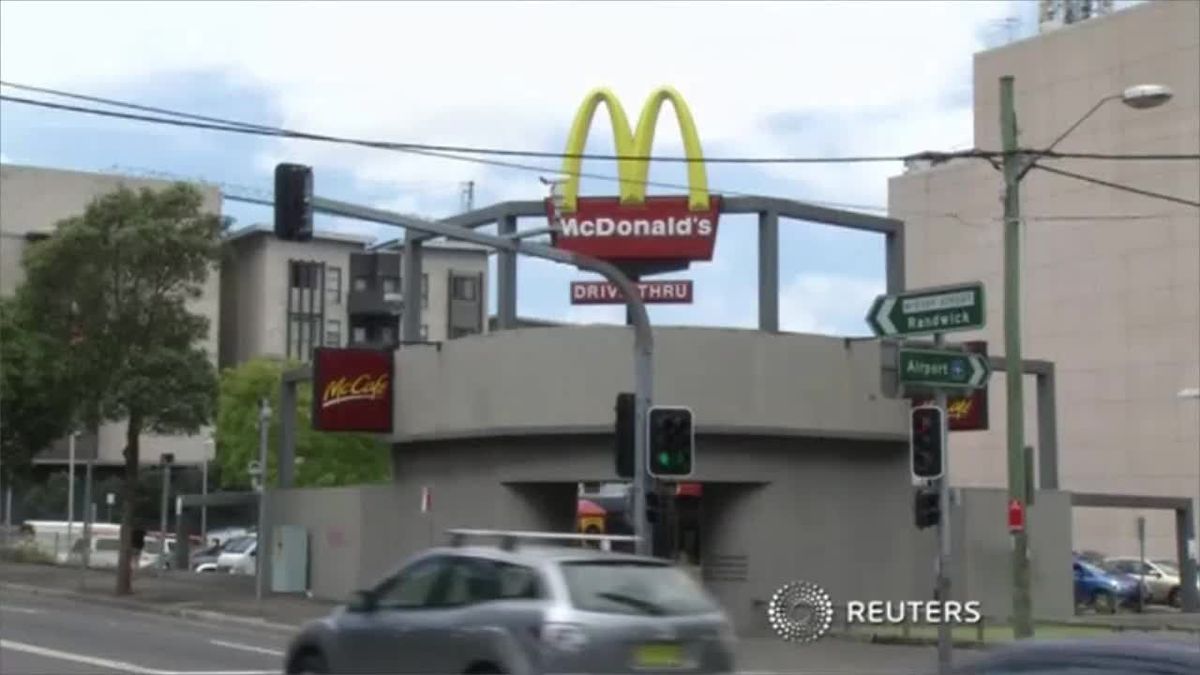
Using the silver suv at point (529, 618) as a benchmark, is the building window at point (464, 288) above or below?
above

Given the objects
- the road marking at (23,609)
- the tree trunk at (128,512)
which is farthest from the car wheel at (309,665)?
the tree trunk at (128,512)

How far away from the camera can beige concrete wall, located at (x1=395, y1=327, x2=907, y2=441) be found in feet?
109

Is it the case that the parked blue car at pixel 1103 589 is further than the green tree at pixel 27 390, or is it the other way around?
the parked blue car at pixel 1103 589

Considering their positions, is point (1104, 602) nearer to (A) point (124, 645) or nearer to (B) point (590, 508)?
(B) point (590, 508)

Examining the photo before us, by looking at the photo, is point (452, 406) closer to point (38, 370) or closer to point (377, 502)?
point (377, 502)

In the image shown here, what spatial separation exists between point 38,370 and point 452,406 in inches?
415

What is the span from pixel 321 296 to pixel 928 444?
85732 mm

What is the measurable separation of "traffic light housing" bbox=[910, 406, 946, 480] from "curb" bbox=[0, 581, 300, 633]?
530 inches

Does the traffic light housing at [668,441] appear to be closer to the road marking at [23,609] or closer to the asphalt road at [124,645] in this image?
the asphalt road at [124,645]

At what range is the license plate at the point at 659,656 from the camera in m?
14.1

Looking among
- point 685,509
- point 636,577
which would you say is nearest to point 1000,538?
point 685,509

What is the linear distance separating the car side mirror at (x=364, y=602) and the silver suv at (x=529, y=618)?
0.01 meters

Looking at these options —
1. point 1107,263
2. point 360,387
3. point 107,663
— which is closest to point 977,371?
point 107,663

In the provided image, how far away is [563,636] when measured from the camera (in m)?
13.7
